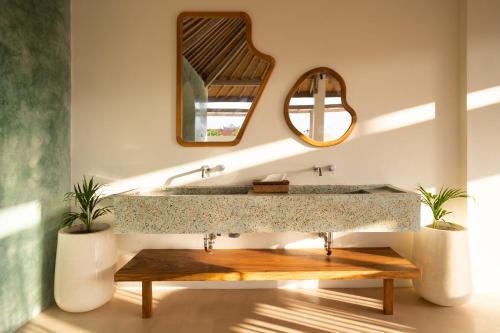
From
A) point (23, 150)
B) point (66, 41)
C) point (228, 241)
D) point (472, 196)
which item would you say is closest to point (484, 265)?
point (472, 196)

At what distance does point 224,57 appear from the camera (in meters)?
2.57

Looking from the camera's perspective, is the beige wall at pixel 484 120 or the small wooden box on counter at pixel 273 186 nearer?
the small wooden box on counter at pixel 273 186

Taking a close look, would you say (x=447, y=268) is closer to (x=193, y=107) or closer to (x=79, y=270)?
(x=193, y=107)

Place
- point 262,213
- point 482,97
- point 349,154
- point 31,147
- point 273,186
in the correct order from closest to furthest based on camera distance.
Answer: point 262,213
point 31,147
point 273,186
point 482,97
point 349,154

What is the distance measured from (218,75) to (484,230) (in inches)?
98.3

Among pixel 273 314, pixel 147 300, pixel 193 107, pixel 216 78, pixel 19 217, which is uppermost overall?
pixel 216 78

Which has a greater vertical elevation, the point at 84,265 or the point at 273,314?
the point at 84,265

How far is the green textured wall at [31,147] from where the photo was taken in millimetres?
1955

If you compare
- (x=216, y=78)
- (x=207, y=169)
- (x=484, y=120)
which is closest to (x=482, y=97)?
(x=484, y=120)

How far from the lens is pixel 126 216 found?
6.61 ft

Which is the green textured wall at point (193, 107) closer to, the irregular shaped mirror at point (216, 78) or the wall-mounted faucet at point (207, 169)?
the irregular shaped mirror at point (216, 78)

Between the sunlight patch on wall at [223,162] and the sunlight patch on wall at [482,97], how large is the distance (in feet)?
4.25

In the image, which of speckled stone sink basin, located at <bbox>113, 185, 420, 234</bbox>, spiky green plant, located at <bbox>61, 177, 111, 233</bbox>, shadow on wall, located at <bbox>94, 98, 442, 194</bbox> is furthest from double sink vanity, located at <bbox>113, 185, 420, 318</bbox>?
shadow on wall, located at <bbox>94, 98, 442, 194</bbox>

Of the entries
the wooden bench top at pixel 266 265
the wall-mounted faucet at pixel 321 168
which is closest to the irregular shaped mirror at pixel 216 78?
the wall-mounted faucet at pixel 321 168
